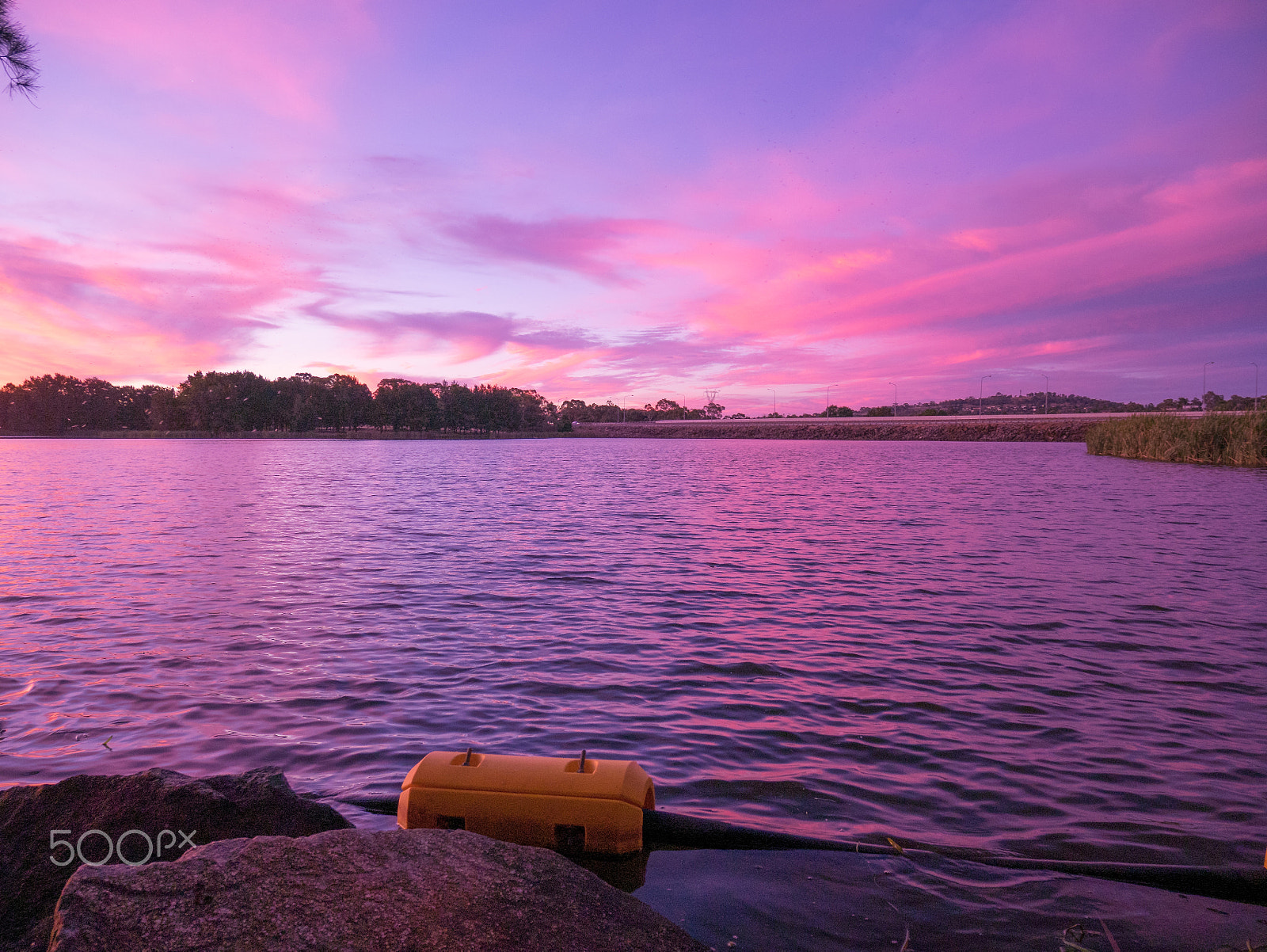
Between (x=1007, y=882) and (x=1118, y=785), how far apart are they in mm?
2136

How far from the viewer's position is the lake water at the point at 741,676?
5520mm

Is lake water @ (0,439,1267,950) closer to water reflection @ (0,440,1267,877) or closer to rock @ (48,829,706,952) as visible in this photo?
water reflection @ (0,440,1267,877)

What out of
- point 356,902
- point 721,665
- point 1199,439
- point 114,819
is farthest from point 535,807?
point 1199,439

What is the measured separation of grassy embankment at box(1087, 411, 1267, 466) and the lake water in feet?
95.6

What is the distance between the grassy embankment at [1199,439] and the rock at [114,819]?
5425 centimetres

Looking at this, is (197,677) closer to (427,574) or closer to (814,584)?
(427,574)

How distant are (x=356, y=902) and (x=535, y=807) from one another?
5.39ft

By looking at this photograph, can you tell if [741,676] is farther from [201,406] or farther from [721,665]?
[201,406]

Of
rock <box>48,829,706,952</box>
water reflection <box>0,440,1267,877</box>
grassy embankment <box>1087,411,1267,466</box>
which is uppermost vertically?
grassy embankment <box>1087,411,1267,466</box>

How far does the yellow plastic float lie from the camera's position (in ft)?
15.0

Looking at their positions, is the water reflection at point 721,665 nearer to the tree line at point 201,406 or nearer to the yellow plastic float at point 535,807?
the yellow plastic float at point 535,807

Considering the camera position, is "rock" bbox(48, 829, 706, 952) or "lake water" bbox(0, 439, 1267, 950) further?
"lake water" bbox(0, 439, 1267, 950)

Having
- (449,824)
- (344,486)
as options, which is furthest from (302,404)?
(449,824)

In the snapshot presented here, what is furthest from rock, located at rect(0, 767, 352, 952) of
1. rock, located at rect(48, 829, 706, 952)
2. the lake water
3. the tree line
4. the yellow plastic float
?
the tree line
